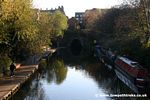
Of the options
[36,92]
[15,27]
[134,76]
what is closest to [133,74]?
[134,76]

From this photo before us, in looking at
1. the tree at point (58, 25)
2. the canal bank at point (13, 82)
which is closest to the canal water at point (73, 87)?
the canal bank at point (13, 82)

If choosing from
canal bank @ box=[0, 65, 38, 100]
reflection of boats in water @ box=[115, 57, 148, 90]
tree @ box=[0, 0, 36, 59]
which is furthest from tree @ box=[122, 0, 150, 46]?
canal bank @ box=[0, 65, 38, 100]

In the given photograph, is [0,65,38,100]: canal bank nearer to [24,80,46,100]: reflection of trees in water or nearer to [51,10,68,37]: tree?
[24,80,46,100]: reflection of trees in water

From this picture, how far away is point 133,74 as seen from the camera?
142 ft

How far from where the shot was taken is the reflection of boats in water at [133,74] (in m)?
40.8

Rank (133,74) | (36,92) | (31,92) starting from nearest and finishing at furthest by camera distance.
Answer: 1. (31,92)
2. (36,92)
3. (133,74)

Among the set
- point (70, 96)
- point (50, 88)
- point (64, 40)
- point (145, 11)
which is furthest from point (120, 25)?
point (64, 40)

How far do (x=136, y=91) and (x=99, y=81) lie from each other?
10440mm

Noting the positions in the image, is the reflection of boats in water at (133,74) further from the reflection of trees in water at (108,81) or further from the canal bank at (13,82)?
the canal bank at (13,82)

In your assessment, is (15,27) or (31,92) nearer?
(31,92)

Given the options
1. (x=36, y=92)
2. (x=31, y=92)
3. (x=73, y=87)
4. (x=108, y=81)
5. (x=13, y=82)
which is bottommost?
(x=108, y=81)

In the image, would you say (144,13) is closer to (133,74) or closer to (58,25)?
(133,74)

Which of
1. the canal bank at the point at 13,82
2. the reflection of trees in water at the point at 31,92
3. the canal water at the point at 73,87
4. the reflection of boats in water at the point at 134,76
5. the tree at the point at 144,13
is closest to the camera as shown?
the canal bank at the point at 13,82

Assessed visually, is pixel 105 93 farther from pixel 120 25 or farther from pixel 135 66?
pixel 120 25
